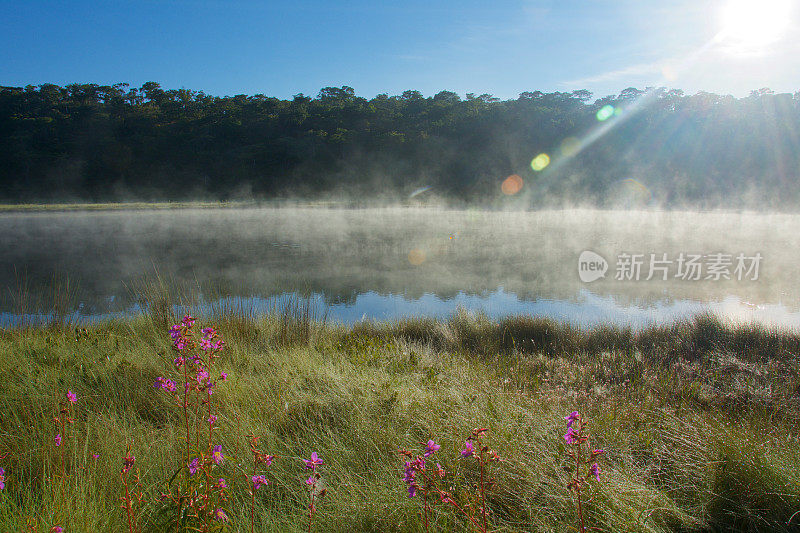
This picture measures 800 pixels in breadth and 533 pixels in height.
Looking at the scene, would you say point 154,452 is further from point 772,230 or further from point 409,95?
point 409,95

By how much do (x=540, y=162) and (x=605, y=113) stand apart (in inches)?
307

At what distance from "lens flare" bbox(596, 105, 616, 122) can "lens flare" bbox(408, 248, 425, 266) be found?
2973cm

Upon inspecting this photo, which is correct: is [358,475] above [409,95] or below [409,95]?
below

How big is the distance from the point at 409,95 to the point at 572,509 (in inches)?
1683

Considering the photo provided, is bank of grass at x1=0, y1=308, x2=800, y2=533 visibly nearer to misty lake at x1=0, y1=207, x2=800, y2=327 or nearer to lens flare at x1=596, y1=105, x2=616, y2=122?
misty lake at x1=0, y1=207, x2=800, y2=327

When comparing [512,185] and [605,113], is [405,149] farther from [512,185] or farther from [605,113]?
[605,113]

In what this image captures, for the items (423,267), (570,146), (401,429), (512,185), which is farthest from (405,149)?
(401,429)

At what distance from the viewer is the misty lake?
6.86 meters

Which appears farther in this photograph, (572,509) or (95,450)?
(95,450)

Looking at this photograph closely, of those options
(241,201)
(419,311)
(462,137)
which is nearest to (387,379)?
(419,311)

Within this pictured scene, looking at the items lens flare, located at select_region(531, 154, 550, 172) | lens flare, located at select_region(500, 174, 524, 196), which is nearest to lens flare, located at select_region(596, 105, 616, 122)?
lens flare, located at select_region(531, 154, 550, 172)

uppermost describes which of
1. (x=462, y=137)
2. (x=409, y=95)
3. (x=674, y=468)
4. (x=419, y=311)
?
(x=409, y=95)

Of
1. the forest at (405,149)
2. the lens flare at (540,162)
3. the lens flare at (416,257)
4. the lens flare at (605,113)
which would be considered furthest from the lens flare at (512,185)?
the lens flare at (416,257)

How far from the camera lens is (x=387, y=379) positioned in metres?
3.04
